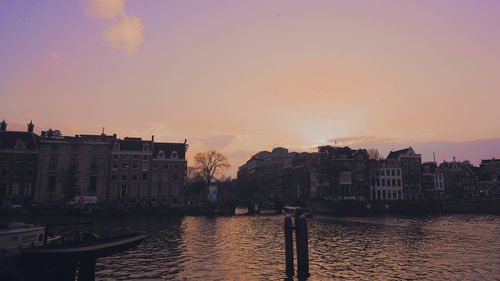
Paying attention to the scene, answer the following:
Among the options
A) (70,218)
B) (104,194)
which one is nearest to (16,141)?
(104,194)

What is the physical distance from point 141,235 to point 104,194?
294 ft

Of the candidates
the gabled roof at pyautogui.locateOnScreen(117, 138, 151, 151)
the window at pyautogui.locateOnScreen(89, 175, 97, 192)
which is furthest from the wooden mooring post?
the window at pyautogui.locateOnScreen(89, 175, 97, 192)

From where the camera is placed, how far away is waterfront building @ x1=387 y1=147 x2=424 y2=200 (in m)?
135

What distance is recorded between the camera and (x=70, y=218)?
7981 cm

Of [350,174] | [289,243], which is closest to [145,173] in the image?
[350,174]

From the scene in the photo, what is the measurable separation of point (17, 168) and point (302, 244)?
10105 cm

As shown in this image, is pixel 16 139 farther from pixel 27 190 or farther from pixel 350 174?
pixel 350 174

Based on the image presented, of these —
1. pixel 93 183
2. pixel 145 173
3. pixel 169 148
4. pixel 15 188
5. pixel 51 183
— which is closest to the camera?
pixel 15 188

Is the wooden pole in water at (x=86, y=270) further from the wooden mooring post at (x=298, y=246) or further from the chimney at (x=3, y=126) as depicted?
the chimney at (x=3, y=126)

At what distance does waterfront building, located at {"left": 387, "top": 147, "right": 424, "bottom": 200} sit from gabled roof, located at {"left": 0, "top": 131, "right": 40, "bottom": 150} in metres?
127

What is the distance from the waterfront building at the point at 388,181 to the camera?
132 metres

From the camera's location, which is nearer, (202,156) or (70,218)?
(70,218)

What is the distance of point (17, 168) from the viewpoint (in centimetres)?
9775

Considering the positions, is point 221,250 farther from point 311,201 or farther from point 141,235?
point 311,201
